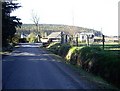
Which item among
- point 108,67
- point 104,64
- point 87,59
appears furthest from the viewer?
point 87,59

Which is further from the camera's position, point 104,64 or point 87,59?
point 87,59

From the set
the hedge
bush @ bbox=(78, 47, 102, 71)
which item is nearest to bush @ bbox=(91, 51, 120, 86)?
the hedge

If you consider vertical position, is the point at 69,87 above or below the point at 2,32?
below

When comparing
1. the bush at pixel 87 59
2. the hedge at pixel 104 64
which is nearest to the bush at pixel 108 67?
the hedge at pixel 104 64

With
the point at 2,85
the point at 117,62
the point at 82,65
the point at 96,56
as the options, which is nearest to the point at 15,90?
the point at 2,85

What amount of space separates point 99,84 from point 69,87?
4.82 ft

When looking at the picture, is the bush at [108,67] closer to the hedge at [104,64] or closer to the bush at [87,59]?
the hedge at [104,64]

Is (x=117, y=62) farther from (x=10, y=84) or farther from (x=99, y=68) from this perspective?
(x=10, y=84)

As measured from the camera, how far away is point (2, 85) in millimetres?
15711

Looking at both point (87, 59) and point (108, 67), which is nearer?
point (108, 67)

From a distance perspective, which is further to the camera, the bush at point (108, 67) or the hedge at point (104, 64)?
the hedge at point (104, 64)

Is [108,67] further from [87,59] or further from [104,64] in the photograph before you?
[87,59]

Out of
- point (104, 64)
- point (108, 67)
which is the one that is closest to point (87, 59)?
point (104, 64)

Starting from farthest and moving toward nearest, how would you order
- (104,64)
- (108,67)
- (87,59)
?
(87,59) → (104,64) → (108,67)
